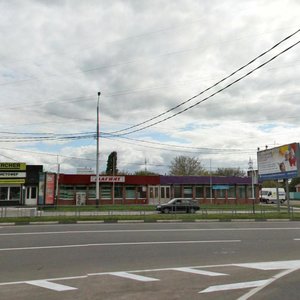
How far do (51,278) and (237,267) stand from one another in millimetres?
4309

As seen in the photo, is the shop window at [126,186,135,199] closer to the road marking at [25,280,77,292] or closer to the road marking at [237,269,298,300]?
the road marking at [237,269,298,300]

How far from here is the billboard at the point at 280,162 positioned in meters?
35.4

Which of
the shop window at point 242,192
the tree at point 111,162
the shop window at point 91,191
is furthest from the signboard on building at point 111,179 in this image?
the tree at point 111,162

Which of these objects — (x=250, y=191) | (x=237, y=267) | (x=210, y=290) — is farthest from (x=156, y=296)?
(x=250, y=191)

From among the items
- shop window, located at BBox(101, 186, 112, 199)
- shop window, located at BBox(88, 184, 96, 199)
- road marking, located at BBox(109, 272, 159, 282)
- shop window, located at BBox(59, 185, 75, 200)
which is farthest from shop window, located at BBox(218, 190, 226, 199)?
road marking, located at BBox(109, 272, 159, 282)

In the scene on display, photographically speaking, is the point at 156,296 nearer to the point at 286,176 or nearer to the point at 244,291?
the point at 244,291

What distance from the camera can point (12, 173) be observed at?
4444 centimetres

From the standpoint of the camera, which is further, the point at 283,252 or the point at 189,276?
the point at 283,252

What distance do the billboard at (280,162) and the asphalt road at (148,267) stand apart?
21333 millimetres

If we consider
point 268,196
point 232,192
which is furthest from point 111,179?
point 268,196

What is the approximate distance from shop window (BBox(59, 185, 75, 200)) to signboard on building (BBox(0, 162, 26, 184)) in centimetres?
832

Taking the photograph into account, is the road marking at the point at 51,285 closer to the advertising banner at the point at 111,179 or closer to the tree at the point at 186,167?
the advertising banner at the point at 111,179

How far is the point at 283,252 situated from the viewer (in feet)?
40.0

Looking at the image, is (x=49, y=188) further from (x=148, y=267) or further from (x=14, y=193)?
(x=148, y=267)
